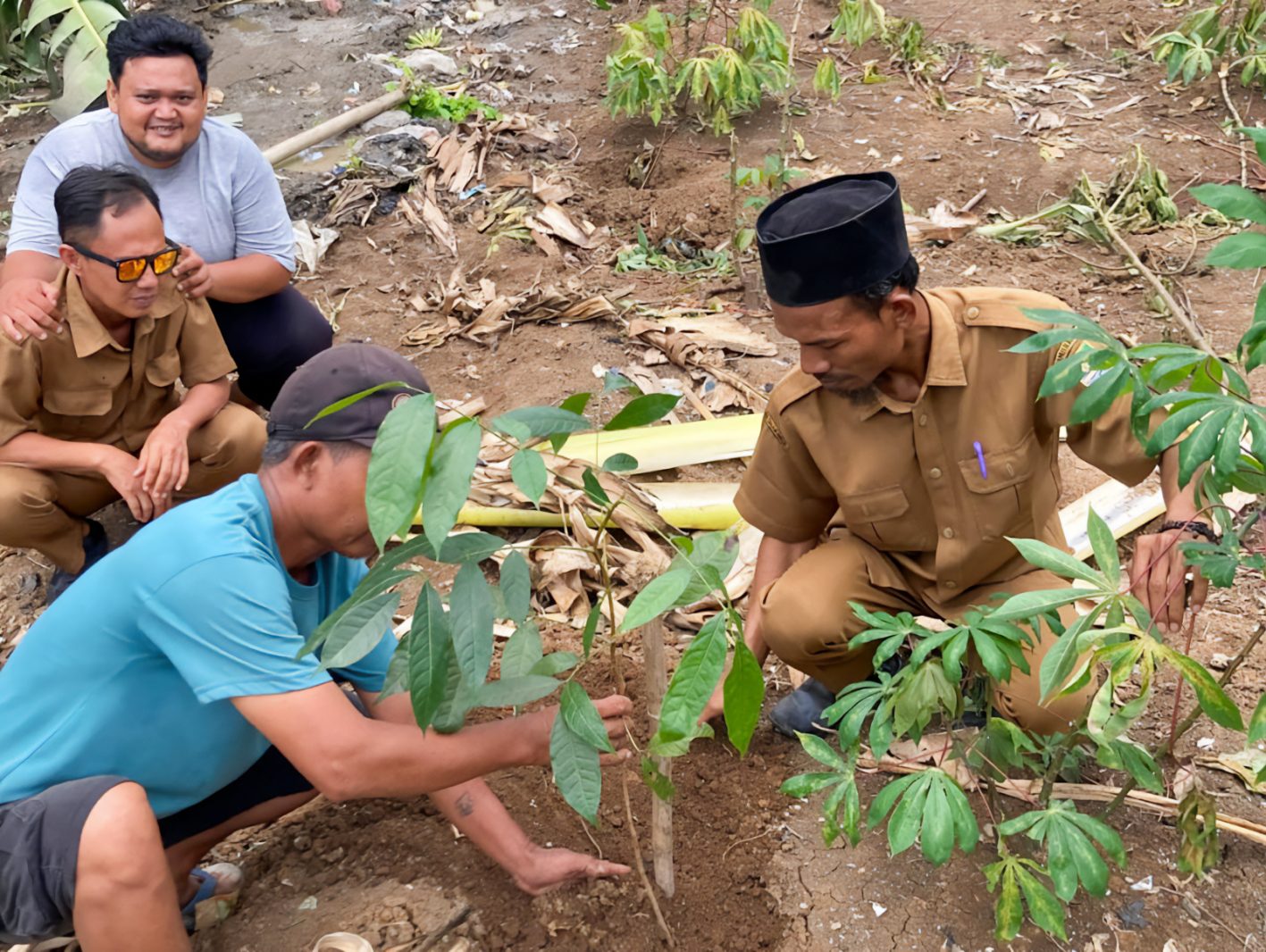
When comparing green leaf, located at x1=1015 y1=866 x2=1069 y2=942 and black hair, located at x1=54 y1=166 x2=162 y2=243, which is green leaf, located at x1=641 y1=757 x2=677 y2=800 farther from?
black hair, located at x1=54 y1=166 x2=162 y2=243

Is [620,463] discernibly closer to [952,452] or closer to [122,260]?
[952,452]

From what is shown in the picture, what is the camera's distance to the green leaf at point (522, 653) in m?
1.54

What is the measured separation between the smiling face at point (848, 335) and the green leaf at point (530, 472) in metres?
0.77

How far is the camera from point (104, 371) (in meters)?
2.85

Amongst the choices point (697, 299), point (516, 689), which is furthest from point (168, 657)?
point (697, 299)

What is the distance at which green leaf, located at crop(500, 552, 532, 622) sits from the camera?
148 centimetres

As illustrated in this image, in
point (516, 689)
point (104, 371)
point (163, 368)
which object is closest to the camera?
point (516, 689)

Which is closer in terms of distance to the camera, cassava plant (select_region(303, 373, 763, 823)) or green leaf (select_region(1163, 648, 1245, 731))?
cassava plant (select_region(303, 373, 763, 823))

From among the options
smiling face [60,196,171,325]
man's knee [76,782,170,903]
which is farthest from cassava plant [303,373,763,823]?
smiling face [60,196,171,325]

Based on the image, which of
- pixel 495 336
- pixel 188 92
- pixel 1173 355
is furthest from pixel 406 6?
pixel 1173 355

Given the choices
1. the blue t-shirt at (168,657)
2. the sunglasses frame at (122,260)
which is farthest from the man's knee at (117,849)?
the sunglasses frame at (122,260)

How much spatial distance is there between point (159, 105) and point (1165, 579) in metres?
2.79

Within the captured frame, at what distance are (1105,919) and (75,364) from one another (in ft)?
8.73

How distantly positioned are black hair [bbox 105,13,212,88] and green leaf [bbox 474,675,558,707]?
2359 millimetres
